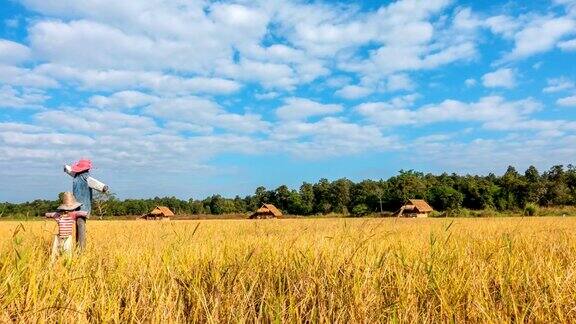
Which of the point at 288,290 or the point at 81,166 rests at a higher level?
the point at 81,166

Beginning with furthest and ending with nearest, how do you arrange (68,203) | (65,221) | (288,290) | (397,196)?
(397,196), (68,203), (65,221), (288,290)

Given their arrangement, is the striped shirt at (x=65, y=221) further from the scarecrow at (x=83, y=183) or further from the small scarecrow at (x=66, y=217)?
the scarecrow at (x=83, y=183)

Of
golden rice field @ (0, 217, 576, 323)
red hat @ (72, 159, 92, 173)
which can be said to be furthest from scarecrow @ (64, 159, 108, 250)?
golden rice field @ (0, 217, 576, 323)

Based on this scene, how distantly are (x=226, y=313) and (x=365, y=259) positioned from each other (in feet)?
4.99

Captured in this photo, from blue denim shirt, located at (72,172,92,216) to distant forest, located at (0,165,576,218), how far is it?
48.2m

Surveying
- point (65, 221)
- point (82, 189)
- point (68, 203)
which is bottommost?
point (65, 221)

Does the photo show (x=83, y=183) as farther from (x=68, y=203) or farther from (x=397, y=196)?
(x=397, y=196)

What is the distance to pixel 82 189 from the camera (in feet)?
21.0

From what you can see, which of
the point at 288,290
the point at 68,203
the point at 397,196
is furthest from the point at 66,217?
the point at 397,196

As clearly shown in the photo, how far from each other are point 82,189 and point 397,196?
79.9m

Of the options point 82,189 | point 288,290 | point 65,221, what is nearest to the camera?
point 288,290

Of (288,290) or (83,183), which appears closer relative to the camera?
(288,290)

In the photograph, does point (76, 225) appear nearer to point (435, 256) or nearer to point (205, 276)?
point (205, 276)

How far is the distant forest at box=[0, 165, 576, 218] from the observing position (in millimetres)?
74062
